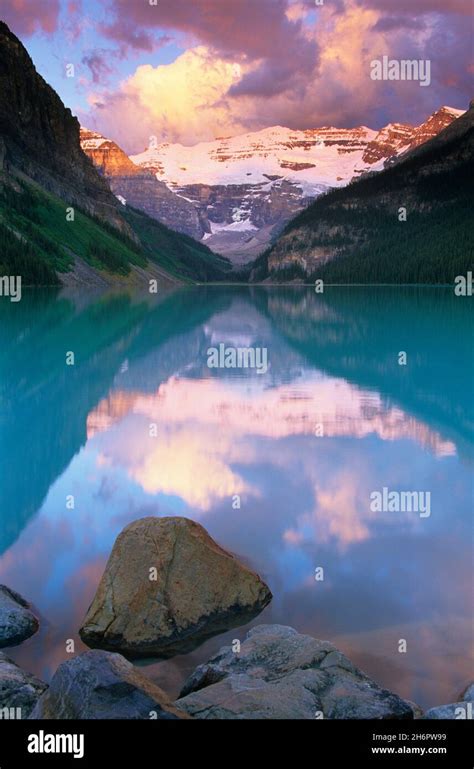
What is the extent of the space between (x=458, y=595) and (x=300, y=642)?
4257 mm

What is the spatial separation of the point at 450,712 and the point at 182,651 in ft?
16.1

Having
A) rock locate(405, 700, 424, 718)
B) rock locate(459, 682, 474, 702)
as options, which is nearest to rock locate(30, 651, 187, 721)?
rock locate(405, 700, 424, 718)

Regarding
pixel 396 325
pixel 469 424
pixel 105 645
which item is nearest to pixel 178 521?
pixel 105 645

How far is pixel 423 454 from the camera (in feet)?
84.4

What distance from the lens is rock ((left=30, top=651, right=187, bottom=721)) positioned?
29.7 feet

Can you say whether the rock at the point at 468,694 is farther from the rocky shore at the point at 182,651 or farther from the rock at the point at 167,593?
the rock at the point at 167,593

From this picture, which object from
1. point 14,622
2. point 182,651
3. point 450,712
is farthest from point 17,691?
point 450,712

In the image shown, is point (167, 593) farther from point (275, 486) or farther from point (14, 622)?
point (275, 486)

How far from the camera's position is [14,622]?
535 inches

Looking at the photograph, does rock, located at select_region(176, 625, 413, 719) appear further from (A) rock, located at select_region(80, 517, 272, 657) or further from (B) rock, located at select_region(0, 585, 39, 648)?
(B) rock, located at select_region(0, 585, 39, 648)

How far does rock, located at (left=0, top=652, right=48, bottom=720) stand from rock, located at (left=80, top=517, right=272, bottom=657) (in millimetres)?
2221

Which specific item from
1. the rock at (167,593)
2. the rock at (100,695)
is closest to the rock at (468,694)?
the rock at (100,695)

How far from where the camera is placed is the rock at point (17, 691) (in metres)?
10.5
